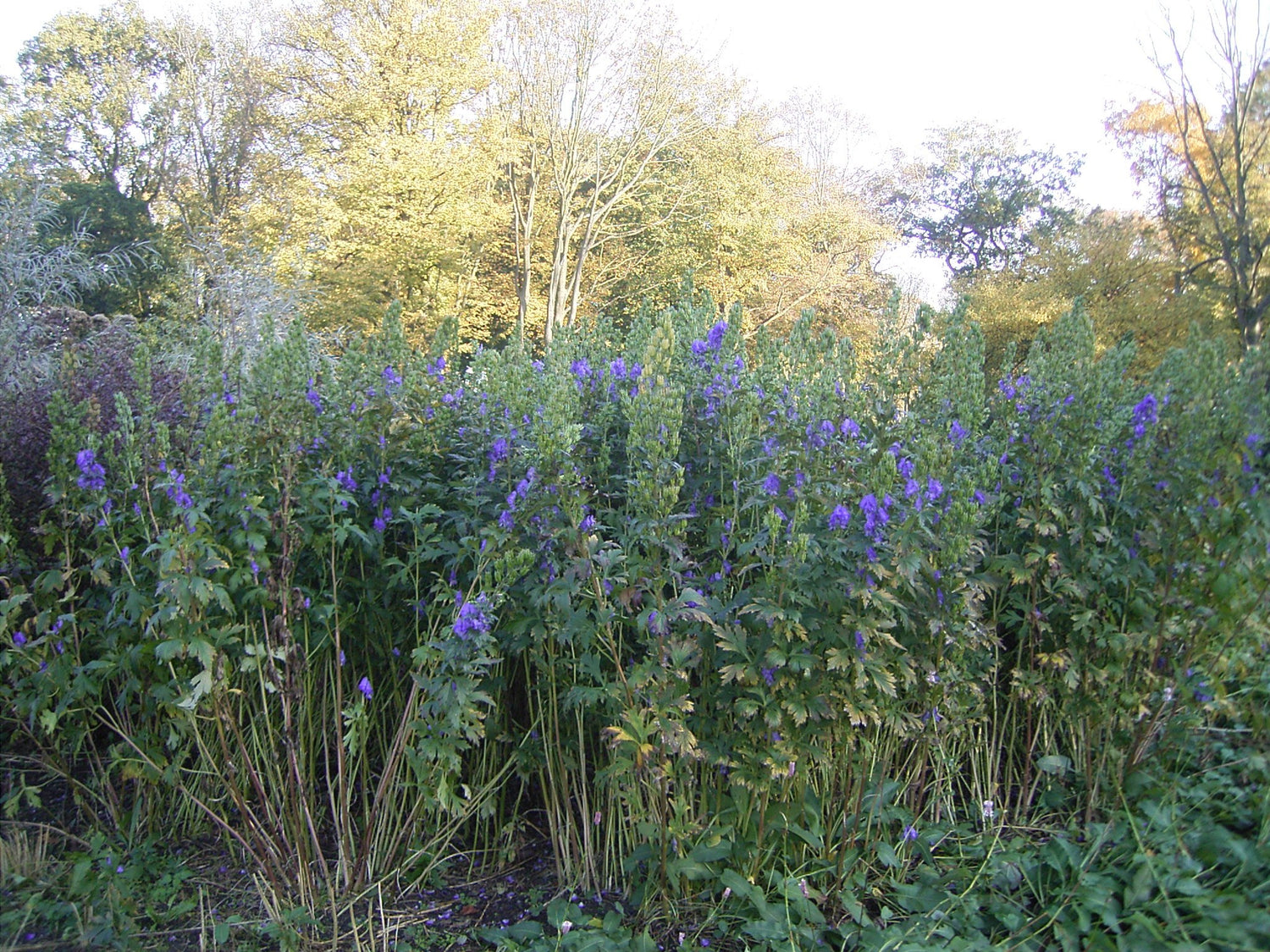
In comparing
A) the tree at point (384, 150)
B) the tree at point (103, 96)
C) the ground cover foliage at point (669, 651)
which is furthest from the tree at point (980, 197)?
the ground cover foliage at point (669, 651)

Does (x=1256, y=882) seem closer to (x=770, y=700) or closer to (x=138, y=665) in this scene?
(x=770, y=700)

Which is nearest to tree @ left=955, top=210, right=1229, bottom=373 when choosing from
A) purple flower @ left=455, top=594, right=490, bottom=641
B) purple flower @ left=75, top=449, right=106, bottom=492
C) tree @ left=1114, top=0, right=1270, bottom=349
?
tree @ left=1114, top=0, right=1270, bottom=349

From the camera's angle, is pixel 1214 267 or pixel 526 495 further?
pixel 1214 267

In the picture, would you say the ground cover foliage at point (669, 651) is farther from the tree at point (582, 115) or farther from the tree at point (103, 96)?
the tree at point (103, 96)

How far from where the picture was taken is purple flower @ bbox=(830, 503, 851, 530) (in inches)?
100

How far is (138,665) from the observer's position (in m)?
2.96

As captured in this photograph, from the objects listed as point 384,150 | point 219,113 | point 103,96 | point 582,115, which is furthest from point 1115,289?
point 103,96

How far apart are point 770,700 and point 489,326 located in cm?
2834

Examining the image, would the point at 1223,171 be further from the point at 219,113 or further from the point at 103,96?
the point at 103,96

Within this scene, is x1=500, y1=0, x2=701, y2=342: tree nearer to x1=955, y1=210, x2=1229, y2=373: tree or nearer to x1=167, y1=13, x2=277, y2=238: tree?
x1=167, y1=13, x2=277, y2=238: tree

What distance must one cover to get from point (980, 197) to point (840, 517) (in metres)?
44.0

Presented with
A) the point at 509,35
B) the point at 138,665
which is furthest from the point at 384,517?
the point at 509,35

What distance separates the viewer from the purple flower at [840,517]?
254cm

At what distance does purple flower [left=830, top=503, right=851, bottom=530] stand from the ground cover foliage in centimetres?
3
